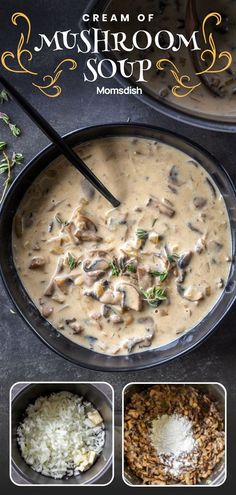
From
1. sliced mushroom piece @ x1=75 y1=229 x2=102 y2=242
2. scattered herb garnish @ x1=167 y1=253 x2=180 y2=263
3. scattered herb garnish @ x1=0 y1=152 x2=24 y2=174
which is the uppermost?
scattered herb garnish @ x1=0 y1=152 x2=24 y2=174

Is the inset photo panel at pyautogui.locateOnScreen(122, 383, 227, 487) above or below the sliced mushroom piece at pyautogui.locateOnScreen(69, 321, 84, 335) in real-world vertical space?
below

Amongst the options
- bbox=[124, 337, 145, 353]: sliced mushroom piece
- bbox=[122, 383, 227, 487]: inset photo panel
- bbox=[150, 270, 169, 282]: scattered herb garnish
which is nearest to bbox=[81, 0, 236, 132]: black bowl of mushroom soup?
bbox=[150, 270, 169, 282]: scattered herb garnish

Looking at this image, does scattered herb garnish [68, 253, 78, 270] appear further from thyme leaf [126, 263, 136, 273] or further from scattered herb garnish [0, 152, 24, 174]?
scattered herb garnish [0, 152, 24, 174]

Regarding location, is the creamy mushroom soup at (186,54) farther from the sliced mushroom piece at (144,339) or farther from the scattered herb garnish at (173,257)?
the sliced mushroom piece at (144,339)

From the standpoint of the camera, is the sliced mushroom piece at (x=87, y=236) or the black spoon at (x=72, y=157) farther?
the sliced mushroom piece at (x=87, y=236)

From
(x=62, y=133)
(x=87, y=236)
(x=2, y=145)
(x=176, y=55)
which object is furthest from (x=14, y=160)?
(x=176, y=55)

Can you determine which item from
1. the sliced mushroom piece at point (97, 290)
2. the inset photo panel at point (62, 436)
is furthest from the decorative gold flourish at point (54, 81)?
the inset photo panel at point (62, 436)

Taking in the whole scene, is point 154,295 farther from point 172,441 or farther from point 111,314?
point 172,441
